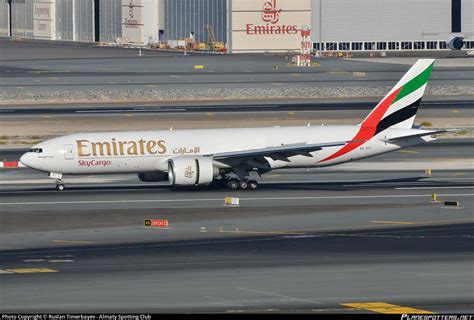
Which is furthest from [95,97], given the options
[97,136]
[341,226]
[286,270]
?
[286,270]

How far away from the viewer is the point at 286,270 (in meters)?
40.8

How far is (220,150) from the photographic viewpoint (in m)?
66.1

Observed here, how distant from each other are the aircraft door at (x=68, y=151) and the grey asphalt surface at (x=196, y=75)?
251 feet

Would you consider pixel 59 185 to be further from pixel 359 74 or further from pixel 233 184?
pixel 359 74

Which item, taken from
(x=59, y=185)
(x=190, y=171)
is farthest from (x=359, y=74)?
(x=190, y=171)

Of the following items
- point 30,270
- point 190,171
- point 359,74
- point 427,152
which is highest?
point 359,74

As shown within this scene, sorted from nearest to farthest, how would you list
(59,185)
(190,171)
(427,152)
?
(190,171) → (59,185) → (427,152)

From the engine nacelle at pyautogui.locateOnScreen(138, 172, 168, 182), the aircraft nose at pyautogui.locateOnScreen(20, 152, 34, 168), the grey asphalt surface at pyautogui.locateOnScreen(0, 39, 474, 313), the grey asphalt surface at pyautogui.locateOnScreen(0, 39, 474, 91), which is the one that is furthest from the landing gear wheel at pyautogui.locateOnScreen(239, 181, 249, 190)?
the grey asphalt surface at pyautogui.locateOnScreen(0, 39, 474, 91)

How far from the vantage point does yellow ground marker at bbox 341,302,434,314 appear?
109ft

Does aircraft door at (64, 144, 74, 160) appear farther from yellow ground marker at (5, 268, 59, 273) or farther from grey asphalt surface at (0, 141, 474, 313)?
yellow ground marker at (5, 268, 59, 273)

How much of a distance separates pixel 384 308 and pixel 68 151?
3482 cm

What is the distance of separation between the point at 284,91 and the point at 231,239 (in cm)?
8518

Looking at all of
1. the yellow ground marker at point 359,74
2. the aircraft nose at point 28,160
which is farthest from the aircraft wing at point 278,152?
the yellow ground marker at point 359,74

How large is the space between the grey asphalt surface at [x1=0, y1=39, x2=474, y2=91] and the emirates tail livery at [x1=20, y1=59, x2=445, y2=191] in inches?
2942
